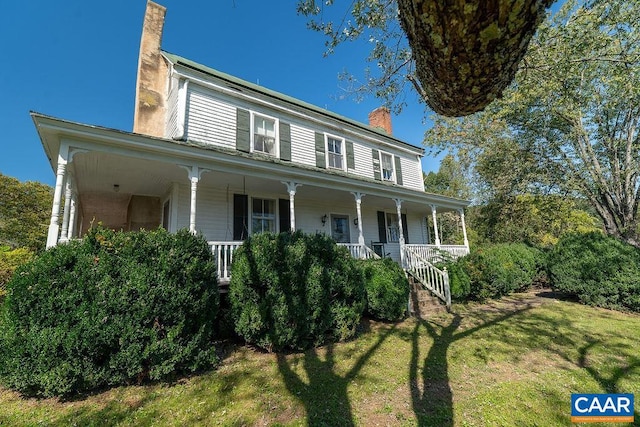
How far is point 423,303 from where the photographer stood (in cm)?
921

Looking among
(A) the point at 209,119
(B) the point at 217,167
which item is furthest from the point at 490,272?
(A) the point at 209,119

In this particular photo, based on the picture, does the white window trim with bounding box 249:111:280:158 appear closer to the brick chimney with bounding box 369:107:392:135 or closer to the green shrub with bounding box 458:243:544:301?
the green shrub with bounding box 458:243:544:301

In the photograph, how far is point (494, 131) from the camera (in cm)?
1694

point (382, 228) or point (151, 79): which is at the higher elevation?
point (151, 79)

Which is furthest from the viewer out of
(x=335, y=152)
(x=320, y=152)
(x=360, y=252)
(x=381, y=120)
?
(x=381, y=120)

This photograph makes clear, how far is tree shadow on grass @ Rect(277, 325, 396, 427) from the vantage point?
3701mm

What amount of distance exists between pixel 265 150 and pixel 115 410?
8.63 m

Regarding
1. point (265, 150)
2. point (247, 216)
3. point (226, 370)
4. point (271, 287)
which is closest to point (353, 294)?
point (271, 287)

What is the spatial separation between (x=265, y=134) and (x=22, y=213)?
19.9 meters

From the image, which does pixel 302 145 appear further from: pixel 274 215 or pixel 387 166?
pixel 387 166

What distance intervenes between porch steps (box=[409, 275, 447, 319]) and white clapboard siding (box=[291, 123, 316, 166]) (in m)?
6.09

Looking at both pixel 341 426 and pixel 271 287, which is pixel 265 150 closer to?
pixel 271 287

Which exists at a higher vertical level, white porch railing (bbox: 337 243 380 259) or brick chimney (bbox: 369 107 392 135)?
brick chimney (bbox: 369 107 392 135)

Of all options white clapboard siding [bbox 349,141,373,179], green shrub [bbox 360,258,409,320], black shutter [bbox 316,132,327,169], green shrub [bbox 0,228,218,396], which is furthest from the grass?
white clapboard siding [bbox 349,141,373,179]
